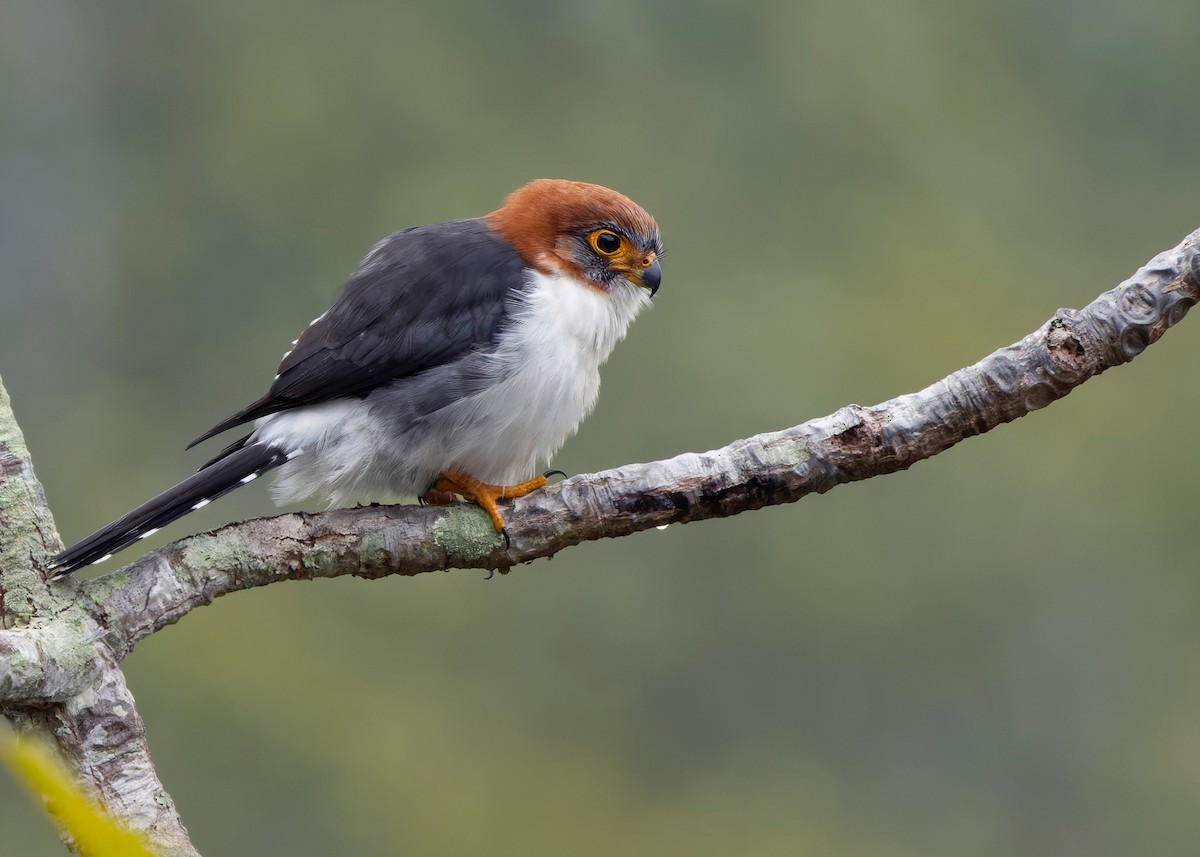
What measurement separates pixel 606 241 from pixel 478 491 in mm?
1095

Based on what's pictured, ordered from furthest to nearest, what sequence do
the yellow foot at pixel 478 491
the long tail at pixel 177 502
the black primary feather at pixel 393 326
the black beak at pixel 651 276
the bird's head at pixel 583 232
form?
the black beak at pixel 651 276
the bird's head at pixel 583 232
the black primary feather at pixel 393 326
the yellow foot at pixel 478 491
the long tail at pixel 177 502

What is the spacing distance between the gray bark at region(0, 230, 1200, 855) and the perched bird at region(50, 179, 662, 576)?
29 cm

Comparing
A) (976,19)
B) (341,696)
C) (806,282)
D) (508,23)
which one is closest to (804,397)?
(806,282)

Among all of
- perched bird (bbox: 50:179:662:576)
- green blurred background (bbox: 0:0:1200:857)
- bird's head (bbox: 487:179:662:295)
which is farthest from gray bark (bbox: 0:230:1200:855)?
green blurred background (bbox: 0:0:1200:857)

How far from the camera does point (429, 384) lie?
357 cm

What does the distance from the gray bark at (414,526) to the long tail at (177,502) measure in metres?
0.06

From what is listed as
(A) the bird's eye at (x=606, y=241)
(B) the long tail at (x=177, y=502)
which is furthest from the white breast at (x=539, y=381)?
(B) the long tail at (x=177, y=502)

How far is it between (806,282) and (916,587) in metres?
3.41

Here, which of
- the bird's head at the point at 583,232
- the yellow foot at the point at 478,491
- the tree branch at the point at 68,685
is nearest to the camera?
the tree branch at the point at 68,685

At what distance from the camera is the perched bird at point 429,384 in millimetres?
3504

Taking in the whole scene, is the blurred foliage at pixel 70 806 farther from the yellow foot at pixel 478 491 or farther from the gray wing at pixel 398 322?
the gray wing at pixel 398 322

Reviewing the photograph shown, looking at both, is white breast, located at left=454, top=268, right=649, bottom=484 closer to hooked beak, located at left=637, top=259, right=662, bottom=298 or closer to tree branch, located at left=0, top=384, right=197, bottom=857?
hooked beak, located at left=637, top=259, right=662, bottom=298

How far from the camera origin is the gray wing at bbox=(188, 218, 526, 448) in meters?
3.51

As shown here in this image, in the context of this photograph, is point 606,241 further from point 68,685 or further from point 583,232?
point 68,685
